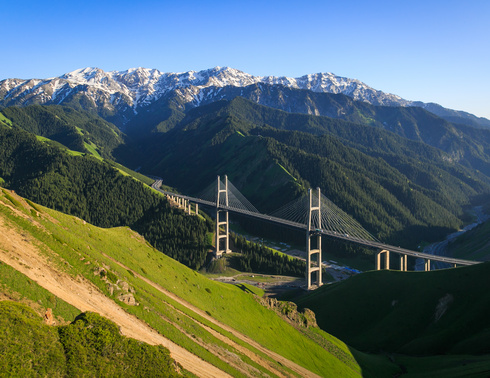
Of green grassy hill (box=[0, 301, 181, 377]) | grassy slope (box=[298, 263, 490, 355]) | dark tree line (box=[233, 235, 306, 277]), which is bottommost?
dark tree line (box=[233, 235, 306, 277])

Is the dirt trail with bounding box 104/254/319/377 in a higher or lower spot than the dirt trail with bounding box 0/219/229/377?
lower

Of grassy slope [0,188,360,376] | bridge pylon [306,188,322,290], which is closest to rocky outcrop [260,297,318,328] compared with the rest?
grassy slope [0,188,360,376]

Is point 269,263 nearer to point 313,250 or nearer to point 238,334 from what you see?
point 313,250

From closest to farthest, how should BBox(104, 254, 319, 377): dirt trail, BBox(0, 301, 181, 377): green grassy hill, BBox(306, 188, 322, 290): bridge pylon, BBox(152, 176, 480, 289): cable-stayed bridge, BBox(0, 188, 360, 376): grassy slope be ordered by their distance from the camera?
BBox(0, 301, 181, 377): green grassy hill
BBox(0, 188, 360, 376): grassy slope
BBox(104, 254, 319, 377): dirt trail
BBox(152, 176, 480, 289): cable-stayed bridge
BBox(306, 188, 322, 290): bridge pylon

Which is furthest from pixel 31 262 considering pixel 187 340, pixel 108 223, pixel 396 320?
pixel 108 223

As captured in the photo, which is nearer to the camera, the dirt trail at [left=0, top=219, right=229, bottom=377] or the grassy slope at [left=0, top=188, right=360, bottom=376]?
the dirt trail at [left=0, top=219, right=229, bottom=377]

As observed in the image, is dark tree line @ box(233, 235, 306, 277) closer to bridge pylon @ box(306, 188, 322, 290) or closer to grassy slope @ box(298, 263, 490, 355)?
bridge pylon @ box(306, 188, 322, 290)

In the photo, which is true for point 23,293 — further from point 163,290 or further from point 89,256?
point 163,290

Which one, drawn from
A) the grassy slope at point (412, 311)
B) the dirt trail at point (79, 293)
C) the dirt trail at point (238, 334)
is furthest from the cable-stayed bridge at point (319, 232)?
the dirt trail at point (79, 293)
